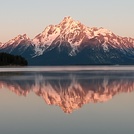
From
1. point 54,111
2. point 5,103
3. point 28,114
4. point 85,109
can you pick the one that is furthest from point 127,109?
point 5,103

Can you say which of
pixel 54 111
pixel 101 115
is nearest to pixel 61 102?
pixel 54 111

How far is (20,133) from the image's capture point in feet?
63.0

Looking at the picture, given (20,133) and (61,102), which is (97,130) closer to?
(20,133)

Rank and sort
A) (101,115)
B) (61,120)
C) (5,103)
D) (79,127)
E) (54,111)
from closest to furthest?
1. (79,127)
2. (61,120)
3. (101,115)
4. (54,111)
5. (5,103)

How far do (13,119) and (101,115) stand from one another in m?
6.04

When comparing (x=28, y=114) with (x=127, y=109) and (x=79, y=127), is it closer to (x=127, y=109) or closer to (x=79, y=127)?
(x=79, y=127)

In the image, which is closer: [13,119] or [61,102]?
[13,119]

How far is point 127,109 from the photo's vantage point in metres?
28.2

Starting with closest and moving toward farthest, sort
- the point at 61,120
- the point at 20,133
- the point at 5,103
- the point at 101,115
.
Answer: the point at 20,133 < the point at 61,120 < the point at 101,115 < the point at 5,103

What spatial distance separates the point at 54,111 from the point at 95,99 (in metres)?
8.76

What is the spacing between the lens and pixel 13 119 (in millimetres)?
23516

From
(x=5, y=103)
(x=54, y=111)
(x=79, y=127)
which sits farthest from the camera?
(x=5, y=103)

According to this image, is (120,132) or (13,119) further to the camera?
(13,119)

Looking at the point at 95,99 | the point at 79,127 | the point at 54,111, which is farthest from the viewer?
the point at 95,99
